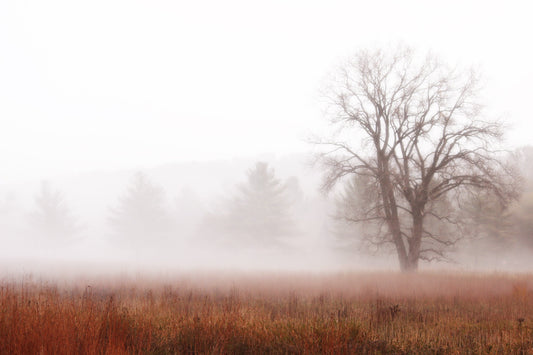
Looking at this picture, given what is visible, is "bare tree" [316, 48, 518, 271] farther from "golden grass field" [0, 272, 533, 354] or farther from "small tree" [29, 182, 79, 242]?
"small tree" [29, 182, 79, 242]

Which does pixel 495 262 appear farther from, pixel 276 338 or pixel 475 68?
pixel 276 338

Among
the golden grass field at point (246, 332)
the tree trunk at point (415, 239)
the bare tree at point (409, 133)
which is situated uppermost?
the bare tree at point (409, 133)

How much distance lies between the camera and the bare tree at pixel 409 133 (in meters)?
13.9

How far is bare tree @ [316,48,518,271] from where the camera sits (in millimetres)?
13914

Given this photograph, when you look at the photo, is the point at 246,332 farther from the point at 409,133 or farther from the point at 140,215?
the point at 140,215

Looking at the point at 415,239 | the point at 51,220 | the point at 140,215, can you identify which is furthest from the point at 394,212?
the point at 51,220

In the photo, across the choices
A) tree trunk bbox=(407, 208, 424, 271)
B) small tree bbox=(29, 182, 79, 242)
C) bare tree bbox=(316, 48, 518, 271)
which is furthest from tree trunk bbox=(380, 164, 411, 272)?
small tree bbox=(29, 182, 79, 242)

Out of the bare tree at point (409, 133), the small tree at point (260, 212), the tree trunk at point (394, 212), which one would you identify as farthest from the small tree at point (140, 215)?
the tree trunk at point (394, 212)

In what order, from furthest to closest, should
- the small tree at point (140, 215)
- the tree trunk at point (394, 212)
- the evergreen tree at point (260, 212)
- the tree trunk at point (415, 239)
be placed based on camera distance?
the small tree at point (140, 215), the evergreen tree at point (260, 212), the tree trunk at point (415, 239), the tree trunk at point (394, 212)

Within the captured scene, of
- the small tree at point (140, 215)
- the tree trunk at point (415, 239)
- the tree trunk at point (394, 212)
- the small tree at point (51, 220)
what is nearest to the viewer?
the tree trunk at point (394, 212)

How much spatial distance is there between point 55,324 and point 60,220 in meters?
45.4

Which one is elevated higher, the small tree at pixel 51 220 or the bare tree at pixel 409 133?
the bare tree at pixel 409 133

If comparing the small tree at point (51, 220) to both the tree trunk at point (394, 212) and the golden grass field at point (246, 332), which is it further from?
the golden grass field at point (246, 332)

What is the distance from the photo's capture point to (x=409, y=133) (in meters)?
14.6
